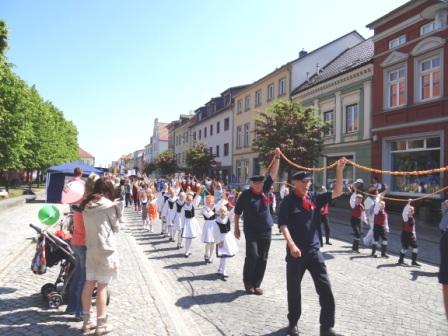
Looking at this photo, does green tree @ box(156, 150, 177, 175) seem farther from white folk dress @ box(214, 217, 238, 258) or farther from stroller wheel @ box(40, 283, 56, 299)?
stroller wheel @ box(40, 283, 56, 299)

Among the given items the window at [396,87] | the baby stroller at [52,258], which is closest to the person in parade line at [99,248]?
the baby stroller at [52,258]

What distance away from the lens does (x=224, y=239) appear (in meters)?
7.67

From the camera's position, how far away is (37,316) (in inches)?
198

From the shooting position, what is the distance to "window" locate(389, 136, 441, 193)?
17547 millimetres

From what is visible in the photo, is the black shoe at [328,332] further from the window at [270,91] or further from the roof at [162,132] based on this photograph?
the roof at [162,132]

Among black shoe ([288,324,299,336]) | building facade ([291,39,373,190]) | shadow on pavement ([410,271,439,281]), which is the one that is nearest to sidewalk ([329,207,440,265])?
shadow on pavement ([410,271,439,281])

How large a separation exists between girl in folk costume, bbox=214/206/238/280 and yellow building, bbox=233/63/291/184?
23.7 meters

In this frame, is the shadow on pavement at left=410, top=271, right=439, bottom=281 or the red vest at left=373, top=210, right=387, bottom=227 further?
the red vest at left=373, top=210, right=387, bottom=227

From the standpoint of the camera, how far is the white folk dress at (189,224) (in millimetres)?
9328

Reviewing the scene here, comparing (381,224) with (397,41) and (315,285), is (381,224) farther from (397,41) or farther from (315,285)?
(397,41)

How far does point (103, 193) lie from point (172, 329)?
1815 mm

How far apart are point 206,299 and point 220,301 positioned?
228mm

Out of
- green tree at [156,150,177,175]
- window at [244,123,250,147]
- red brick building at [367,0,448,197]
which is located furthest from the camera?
green tree at [156,150,177,175]

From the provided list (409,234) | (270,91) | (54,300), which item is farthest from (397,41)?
(54,300)
